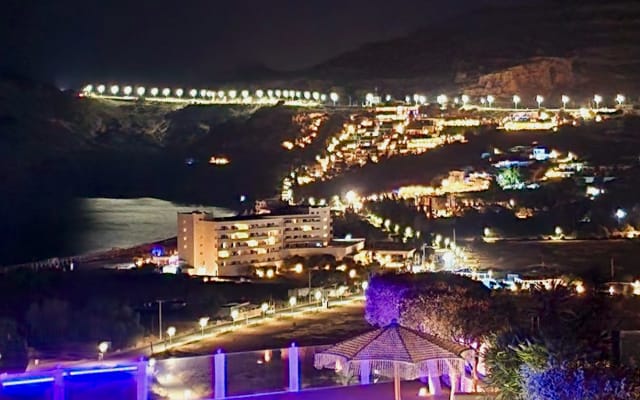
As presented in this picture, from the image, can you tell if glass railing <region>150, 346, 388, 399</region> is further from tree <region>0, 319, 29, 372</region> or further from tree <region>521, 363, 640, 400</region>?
tree <region>0, 319, 29, 372</region>

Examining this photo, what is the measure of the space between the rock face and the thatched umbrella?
160ft

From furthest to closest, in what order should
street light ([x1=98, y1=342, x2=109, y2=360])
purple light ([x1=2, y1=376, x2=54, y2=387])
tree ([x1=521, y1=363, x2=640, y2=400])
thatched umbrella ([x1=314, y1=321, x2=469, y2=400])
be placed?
street light ([x1=98, y1=342, x2=109, y2=360])
purple light ([x1=2, y1=376, x2=54, y2=387])
thatched umbrella ([x1=314, y1=321, x2=469, y2=400])
tree ([x1=521, y1=363, x2=640, y2=400])

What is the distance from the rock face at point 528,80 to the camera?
5469 cm

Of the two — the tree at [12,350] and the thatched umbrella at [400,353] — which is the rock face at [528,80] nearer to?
the tree at [12,350]

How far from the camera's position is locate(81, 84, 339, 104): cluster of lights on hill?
208 ft

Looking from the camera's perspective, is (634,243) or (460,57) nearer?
(634,243)

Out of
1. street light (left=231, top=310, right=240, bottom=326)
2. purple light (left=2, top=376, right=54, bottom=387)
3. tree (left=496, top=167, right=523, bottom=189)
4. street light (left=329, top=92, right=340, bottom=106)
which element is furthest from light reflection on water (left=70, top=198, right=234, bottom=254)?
purple light (left=2, top=376, right=54, bottom=387)

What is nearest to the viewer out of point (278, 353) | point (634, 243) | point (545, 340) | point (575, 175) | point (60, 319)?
point (545, 340)

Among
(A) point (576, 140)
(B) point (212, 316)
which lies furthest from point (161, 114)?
(B) point (212, 316)

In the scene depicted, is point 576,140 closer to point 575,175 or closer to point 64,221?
point 575,175

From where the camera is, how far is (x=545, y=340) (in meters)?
5.66

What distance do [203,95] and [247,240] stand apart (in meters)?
45.5

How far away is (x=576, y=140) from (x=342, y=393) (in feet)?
103

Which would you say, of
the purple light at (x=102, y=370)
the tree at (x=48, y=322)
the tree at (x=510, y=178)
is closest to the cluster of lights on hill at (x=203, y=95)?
the tree at (x=510, y=178)
